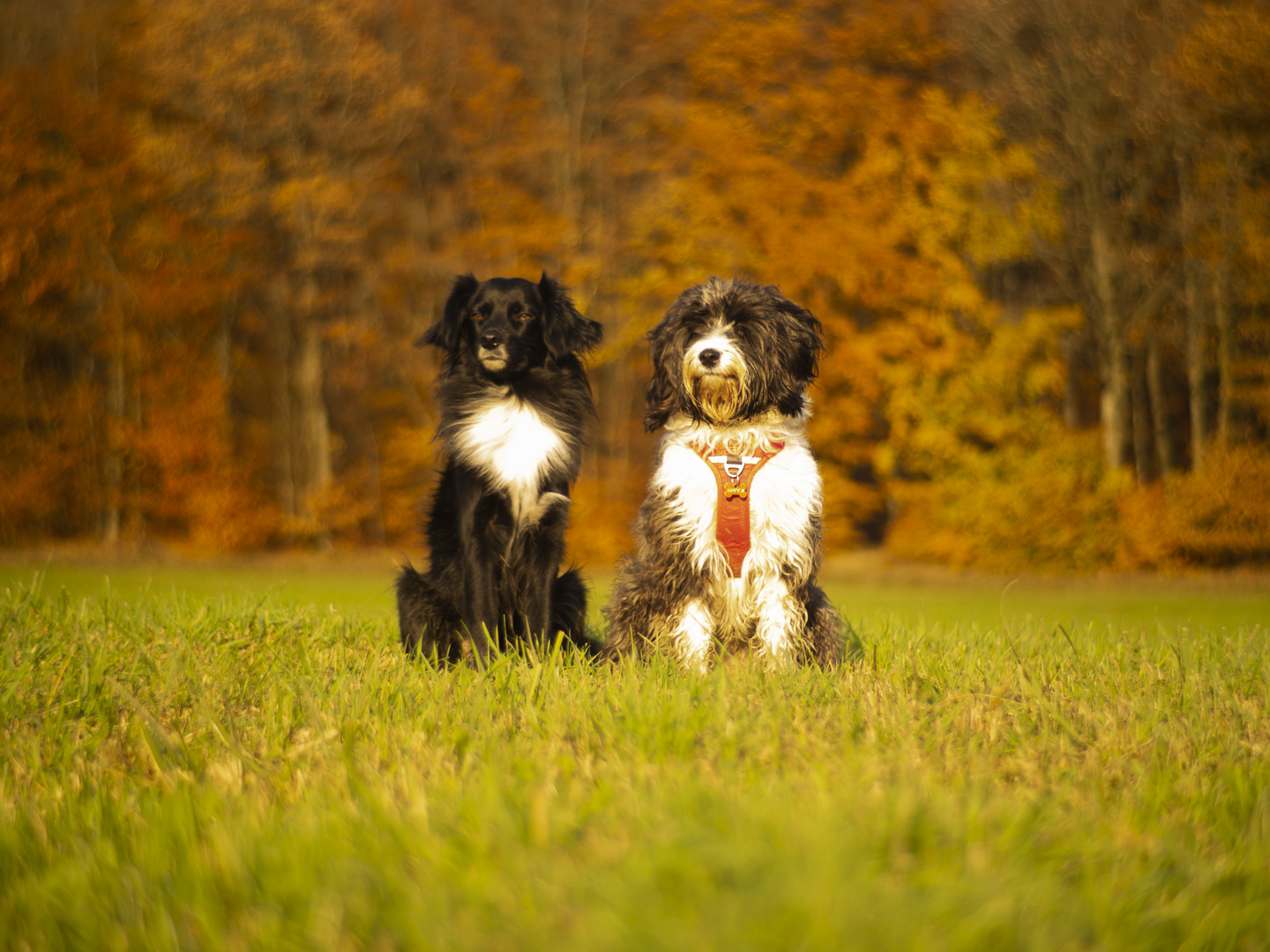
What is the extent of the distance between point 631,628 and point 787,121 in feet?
47.8

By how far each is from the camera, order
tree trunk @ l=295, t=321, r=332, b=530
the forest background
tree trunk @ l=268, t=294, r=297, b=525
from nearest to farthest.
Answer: the forest background → tree trunk @ l=295, t=321, r=332, b=530 → tree trunk @ l=268, t=294, r=297, b=525

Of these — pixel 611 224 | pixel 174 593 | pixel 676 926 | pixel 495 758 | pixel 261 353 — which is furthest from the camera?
pixel 261 353

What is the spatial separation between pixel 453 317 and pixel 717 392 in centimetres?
160

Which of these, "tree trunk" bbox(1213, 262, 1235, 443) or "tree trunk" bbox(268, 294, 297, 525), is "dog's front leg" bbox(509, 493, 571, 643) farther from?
"tree trunk" bbox(268, 294, 297, 525)

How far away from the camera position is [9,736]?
334 centimetres

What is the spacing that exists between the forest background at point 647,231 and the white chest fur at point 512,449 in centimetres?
1117

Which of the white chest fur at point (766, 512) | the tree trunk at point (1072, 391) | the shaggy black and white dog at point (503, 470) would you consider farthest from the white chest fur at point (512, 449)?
the tree trunk at point (1072, 391)

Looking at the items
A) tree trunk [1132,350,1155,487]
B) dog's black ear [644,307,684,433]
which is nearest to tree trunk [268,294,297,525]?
dog's black ear [644,307,684,433]

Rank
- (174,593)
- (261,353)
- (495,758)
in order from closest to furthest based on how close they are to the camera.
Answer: (495,758)
(174,593)
(261,353)

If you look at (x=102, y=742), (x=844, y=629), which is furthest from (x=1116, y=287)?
(x=102, y=742)

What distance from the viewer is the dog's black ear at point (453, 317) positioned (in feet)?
16.4

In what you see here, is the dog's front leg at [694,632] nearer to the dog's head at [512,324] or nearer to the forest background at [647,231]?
the dog's head at [512,324]

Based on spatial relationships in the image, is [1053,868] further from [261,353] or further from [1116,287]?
[261,353]

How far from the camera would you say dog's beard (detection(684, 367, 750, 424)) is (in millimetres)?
4293
